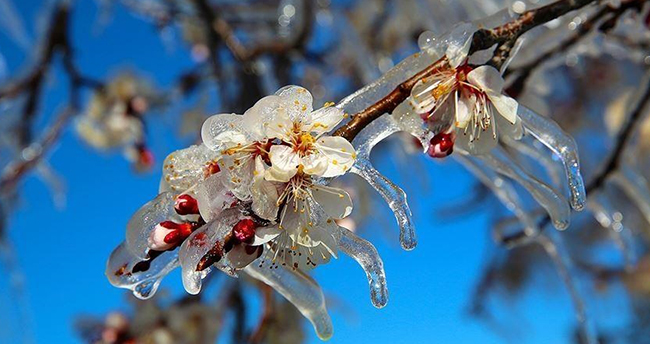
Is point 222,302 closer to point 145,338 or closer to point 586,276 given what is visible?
point 145,338

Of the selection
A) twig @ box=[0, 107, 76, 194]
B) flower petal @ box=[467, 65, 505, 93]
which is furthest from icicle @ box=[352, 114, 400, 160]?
twig @ box=[0, 107, 76, 194]

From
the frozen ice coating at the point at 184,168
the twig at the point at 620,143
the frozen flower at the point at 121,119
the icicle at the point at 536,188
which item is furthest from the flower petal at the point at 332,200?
the frozen flower at the point at 121,119

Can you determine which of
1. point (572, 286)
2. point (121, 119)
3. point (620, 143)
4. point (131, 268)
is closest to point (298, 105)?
point (131, 268)

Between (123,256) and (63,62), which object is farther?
(63,62)

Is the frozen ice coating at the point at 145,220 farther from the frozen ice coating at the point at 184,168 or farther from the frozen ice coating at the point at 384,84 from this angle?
the frozen ice coating at the point at 384,84

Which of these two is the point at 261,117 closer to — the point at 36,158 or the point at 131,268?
the point at 131,268

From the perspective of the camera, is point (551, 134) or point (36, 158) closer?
point (551, 134)

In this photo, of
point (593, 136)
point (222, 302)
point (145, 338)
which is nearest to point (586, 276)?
point (593, 136)
